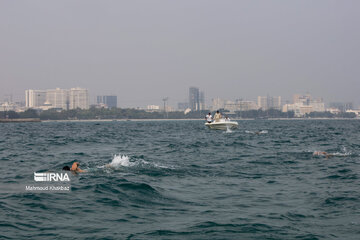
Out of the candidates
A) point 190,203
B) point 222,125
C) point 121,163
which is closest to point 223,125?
point 222,125

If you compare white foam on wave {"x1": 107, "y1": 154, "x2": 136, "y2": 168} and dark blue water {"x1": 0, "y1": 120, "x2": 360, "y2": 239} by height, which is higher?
white foam on wave {"x1": 107, "y1": 154, "x2": 136, "y2": 168}

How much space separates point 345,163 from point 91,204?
11426 mm

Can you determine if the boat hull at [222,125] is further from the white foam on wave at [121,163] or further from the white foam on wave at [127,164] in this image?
the white foam on wave at [121,163]

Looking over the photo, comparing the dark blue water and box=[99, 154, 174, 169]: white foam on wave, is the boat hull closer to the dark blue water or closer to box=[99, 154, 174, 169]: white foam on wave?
box=[99, 154, 174, 169]: white foam on wave

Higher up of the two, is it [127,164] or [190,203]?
[127,164]

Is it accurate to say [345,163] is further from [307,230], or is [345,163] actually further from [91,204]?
[91,204]

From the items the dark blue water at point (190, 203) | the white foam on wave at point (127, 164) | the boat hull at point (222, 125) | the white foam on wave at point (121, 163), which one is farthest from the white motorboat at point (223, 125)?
the dark blue water at point (190, 203)

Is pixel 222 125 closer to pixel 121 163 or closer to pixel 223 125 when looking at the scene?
pixel 223 125

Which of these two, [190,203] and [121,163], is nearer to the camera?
[190,203]

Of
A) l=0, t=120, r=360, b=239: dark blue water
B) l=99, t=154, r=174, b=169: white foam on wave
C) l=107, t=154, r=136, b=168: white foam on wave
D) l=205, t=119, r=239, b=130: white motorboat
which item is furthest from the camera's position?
l=205, t=119, r=239, b=130: white motorboat

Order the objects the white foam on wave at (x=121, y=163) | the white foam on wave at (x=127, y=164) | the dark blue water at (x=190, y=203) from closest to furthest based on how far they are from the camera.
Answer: the dark blue water at (x=190, y=203) < the white foam on wave at (x=127, y=164) < the white foam on wave at (x=121, y=163)

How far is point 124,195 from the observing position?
1049 cm

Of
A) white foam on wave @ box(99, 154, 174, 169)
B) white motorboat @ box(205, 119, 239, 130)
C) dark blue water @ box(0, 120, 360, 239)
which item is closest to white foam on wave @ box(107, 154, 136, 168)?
→ white foam on wave @ box(99, 154, 174, 169)

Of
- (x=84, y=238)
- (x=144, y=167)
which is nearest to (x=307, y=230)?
(x=84, y=238)
